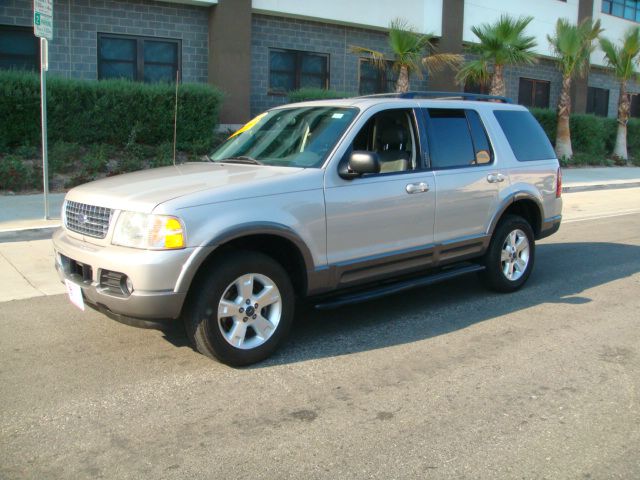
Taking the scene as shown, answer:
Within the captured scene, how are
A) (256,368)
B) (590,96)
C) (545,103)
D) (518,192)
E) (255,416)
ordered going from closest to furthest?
(255,416) → (256,368) → (518,192) → (545,103) → (590,96)

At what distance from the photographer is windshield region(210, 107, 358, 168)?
5.32 meters

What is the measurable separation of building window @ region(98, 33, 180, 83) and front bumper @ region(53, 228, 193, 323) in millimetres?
12689

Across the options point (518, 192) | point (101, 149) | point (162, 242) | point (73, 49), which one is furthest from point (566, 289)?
point (73, 49)

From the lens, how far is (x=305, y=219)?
4871mm

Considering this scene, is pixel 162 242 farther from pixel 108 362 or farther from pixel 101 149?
pixel 101 149

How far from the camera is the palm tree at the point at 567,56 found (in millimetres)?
21734

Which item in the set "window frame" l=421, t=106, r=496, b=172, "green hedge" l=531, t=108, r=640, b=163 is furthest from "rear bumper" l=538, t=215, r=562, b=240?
"green hedge" l=531, t=108, r=640, b=163

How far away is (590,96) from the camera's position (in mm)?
29484

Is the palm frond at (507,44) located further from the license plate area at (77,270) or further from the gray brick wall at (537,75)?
the license plate area at (77,270)

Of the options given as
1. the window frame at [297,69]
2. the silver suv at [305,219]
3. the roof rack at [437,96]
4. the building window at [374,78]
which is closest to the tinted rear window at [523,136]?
the silver suv at [305,219]

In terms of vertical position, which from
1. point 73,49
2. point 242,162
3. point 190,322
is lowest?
point 190,322

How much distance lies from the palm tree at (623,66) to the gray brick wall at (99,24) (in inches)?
635

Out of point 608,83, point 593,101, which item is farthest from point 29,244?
point 608,83

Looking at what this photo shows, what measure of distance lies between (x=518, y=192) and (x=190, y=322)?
3.79 metres
